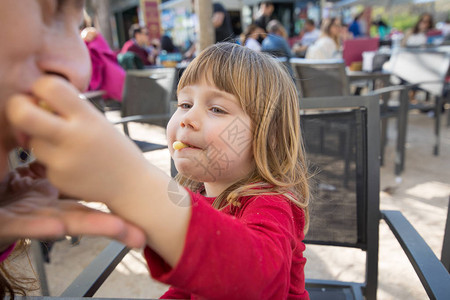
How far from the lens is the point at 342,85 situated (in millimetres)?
2959

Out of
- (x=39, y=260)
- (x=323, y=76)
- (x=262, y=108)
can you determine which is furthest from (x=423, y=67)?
(x=39, y=260)

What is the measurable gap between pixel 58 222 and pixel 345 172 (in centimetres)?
119

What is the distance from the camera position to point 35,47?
323 mm

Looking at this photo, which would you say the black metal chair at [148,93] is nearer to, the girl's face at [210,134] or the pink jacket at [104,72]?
the pink jacket at [104,72]

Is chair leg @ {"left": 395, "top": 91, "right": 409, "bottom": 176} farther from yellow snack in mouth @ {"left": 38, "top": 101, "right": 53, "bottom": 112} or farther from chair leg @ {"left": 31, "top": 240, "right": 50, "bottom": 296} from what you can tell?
yellow snack in mouth @ {"left": 38, "top": 101, "right": 53, "bottom": 112}

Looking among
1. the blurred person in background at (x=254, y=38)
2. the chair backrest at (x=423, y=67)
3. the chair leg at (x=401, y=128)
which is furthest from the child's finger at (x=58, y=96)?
the blurred person in background at (x=254, y=38)

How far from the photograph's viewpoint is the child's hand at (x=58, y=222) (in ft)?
1.16

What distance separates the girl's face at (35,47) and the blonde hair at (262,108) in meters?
0.51

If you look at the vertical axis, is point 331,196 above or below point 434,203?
above

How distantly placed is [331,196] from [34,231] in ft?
3.97

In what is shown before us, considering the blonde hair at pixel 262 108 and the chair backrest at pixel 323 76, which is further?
the chair backrest at pixel 323 76

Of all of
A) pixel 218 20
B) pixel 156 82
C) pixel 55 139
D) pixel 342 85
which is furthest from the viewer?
pixel 218 20

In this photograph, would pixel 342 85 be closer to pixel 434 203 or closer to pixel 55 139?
pixel 434 203

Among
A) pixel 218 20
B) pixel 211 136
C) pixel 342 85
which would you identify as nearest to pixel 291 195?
pixel 211 136
